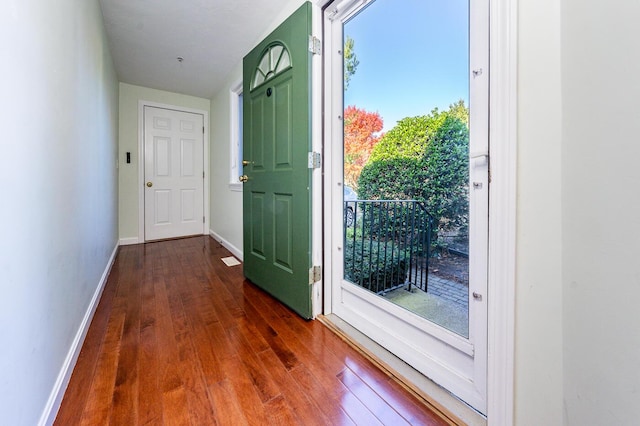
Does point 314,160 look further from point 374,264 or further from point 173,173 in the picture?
point 173,173

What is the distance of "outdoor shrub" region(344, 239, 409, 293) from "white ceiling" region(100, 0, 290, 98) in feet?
6.35

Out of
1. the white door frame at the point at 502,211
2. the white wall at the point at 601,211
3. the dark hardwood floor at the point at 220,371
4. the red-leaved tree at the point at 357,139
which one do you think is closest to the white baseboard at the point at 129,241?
the dark hardwood floor at the point at 220,371

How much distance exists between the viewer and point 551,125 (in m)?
0.70

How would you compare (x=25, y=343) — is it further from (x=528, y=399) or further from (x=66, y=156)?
(x=528, y=399)

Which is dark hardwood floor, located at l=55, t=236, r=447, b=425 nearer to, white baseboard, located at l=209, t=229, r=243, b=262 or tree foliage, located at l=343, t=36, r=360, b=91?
white baseboard, located at l=209, t=229, r=243, b=262

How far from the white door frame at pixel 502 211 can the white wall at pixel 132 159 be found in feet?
13.7

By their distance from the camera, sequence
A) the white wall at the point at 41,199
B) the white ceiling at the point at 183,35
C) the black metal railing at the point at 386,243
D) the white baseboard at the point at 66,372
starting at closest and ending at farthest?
1. the white wall at the point at 41,199
2. the white baseboard at the point at 66,372
3. the black metal railing at the point at 386,243
4. the white ceiling at the point at 183,35

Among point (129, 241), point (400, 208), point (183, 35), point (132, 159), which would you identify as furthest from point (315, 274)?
point (132, 159)

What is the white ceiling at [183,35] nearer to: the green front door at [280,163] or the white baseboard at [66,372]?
the green front door at [280,163]

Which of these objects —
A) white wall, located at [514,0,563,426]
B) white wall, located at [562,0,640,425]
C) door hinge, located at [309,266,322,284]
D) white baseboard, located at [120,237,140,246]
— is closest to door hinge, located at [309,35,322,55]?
white wall, located at [514,0,563,426]

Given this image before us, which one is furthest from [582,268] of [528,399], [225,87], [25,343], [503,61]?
[225,87]

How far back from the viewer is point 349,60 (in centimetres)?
161

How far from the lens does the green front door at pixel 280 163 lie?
1.62 meters

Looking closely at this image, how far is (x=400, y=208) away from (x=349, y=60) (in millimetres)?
961
